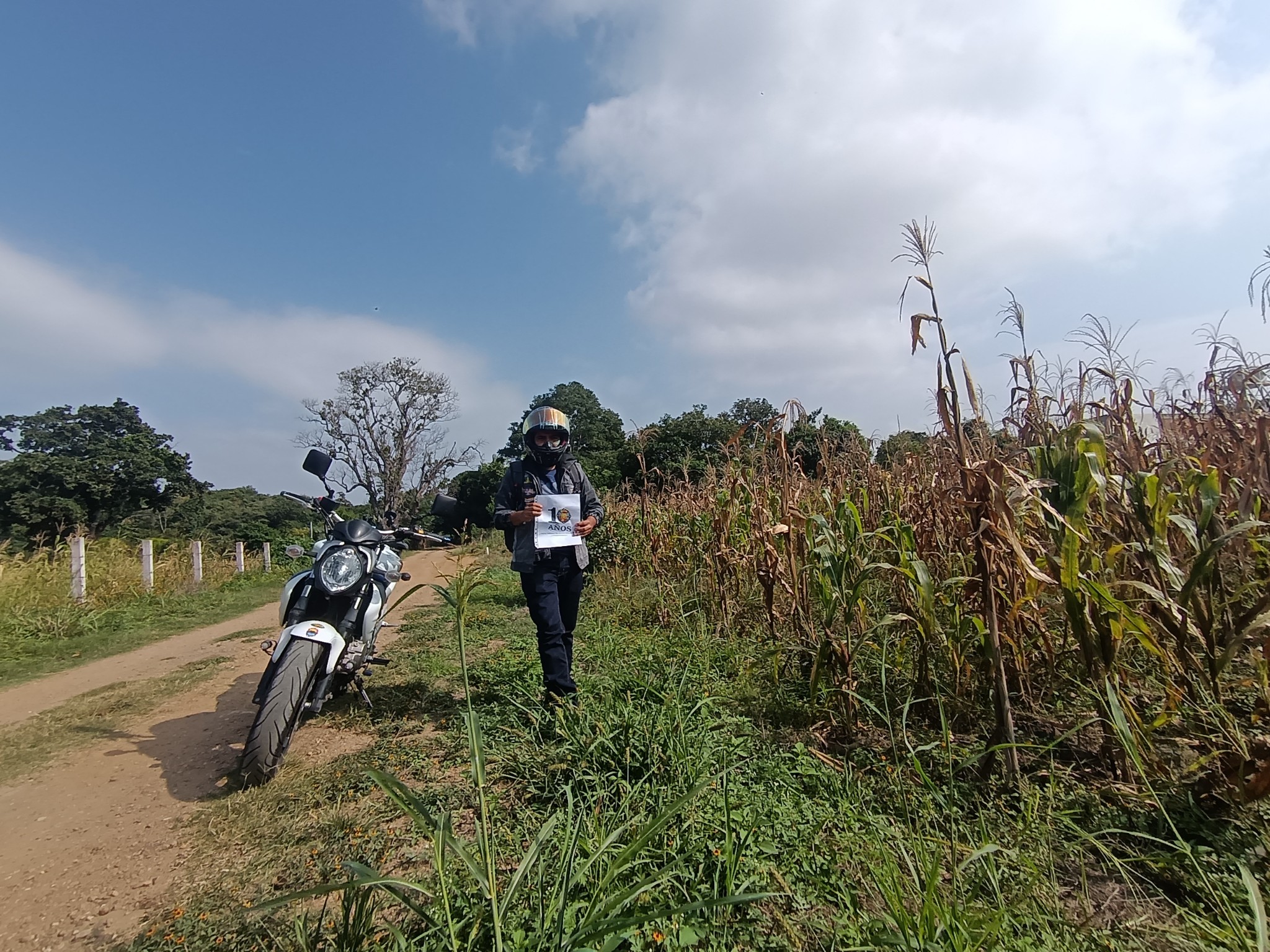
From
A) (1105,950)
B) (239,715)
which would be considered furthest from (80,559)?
(1105,950)

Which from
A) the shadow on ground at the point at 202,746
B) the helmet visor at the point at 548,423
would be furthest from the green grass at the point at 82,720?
the helmet visor at the point at 548,423

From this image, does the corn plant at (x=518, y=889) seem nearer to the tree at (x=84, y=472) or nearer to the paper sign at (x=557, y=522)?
the paper sign at (x=557, y=522)

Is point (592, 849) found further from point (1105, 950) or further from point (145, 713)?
point (145, 713)

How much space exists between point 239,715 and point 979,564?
4332mm

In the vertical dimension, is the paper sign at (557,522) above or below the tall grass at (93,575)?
above

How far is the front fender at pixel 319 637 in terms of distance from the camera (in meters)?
2.80

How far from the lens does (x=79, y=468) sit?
20.4 metres

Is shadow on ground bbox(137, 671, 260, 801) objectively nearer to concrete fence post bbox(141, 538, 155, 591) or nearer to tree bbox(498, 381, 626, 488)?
concrete fence post bbox(141, 538, 155, 591)

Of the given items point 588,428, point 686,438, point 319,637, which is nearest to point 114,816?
point 319,637

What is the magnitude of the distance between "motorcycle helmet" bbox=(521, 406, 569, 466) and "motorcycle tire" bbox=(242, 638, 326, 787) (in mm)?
1547

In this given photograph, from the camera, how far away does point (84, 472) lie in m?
20.4

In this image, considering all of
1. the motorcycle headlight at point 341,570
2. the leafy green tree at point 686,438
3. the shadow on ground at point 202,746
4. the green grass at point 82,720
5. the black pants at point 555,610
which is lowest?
the shadow on ground at point 202,746

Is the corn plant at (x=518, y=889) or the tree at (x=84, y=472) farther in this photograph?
the tree at (x=84, y=472)

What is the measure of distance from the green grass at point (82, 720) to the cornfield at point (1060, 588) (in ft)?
13.3
